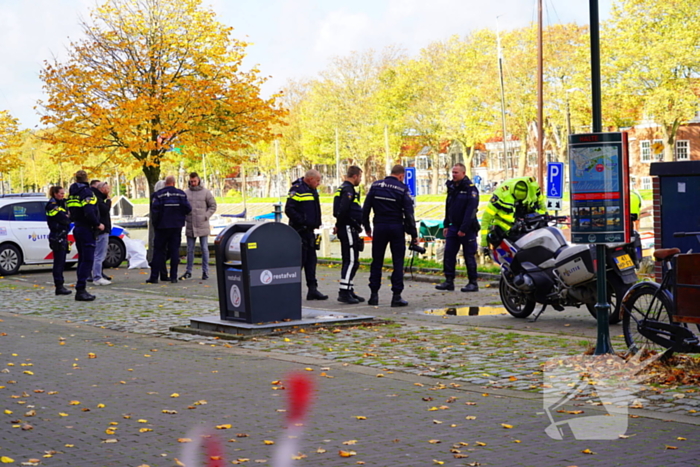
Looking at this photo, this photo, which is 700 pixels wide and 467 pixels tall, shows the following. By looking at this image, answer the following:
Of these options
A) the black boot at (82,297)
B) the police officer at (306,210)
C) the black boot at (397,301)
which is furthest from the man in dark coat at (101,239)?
the black boot at (397,301)

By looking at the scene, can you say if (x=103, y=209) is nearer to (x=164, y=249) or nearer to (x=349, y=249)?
(x=164, y=249)

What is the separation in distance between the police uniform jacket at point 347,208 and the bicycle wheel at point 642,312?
6.01 metres

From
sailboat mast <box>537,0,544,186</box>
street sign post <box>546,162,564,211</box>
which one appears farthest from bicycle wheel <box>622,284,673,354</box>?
sailboat mast <box>537,0,544,186</box>

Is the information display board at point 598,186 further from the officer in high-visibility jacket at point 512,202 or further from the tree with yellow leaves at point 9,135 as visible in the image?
the tree with yellow leaves at point 9,135

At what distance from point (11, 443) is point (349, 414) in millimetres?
2242

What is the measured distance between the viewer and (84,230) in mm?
15703

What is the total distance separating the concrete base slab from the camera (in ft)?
36.4

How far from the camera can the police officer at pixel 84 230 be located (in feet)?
50.6

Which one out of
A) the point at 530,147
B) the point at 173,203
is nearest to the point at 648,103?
the point at 530,147

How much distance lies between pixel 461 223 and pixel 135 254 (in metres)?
9.82

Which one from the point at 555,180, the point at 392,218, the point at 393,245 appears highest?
the point at 555,180

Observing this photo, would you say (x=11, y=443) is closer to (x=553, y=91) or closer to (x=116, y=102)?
(x=116, y=102)

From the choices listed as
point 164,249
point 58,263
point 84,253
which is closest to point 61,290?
point 58,263

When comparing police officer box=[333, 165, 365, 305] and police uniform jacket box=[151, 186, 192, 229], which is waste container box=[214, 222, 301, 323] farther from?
police uniform jacket box=[151, 186, 192, 229]
